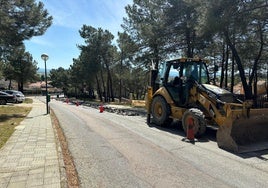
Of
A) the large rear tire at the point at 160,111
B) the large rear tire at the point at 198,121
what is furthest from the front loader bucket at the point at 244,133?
the large rear tire at the point at 160,111

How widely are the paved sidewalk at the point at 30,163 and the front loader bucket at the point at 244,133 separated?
4.36 m

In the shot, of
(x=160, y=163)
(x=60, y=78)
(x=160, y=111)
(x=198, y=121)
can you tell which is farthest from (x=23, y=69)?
(x=160, y=163)

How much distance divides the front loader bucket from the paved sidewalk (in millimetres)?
4359

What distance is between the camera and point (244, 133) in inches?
344

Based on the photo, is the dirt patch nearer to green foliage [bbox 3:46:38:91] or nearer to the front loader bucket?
the front loader bucket

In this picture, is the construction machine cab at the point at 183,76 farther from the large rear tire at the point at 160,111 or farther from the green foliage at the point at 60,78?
the green foliage at the point at 60,78

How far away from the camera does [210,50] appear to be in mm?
26734

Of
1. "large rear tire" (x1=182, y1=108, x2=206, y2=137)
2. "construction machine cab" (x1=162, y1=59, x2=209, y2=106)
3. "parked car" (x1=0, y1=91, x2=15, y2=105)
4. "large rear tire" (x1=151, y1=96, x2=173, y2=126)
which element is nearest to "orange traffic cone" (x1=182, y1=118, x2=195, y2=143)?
"large rear tire" (x1=182, y1=108, x2=206, y2=137)

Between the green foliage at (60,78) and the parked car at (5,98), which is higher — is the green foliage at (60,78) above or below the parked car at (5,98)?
above

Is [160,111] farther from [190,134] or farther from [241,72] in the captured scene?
[241,72]

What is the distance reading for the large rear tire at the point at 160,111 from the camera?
12500mm

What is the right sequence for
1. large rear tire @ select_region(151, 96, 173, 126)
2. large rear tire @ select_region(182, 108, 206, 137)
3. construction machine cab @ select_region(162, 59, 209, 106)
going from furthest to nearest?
large rear tire @ select_region(151, 96, 173, 126) < construction machine cab @ select_region(162, 59, 209, 106) < large rear tire @ select_region(182, 108, 206, 137)

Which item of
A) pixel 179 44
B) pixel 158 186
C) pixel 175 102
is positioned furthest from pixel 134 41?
pixel 158 186

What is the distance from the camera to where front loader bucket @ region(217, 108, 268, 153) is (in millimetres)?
8261
